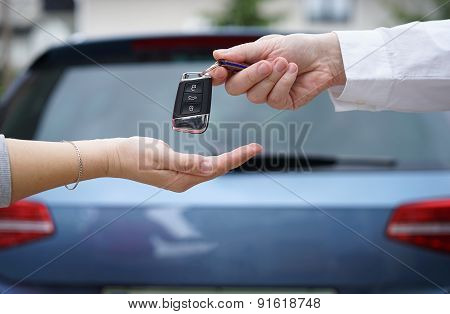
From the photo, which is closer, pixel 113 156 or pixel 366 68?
pixel 113 156

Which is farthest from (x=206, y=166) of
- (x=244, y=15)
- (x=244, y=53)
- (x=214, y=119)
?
(x=244, y=15)

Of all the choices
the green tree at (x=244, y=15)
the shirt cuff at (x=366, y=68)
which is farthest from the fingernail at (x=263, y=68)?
the green tree at (x=244, y=15)

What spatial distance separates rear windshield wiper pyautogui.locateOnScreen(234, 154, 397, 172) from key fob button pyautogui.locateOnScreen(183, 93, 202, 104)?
1.64 feet

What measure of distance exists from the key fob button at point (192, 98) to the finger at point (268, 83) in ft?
0.68

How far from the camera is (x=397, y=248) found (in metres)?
2.06

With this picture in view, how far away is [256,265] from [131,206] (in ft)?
1.38

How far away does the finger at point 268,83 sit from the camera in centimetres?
188

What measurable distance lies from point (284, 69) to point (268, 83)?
0.20ft

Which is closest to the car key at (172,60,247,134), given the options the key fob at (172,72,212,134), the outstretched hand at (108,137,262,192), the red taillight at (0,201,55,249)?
the key fob at (172,72,212,134)

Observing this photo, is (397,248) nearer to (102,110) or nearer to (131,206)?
(131,206)

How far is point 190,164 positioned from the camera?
1640mm

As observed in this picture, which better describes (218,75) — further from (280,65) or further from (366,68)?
(366,68)

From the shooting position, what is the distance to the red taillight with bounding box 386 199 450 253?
207 centimetres
